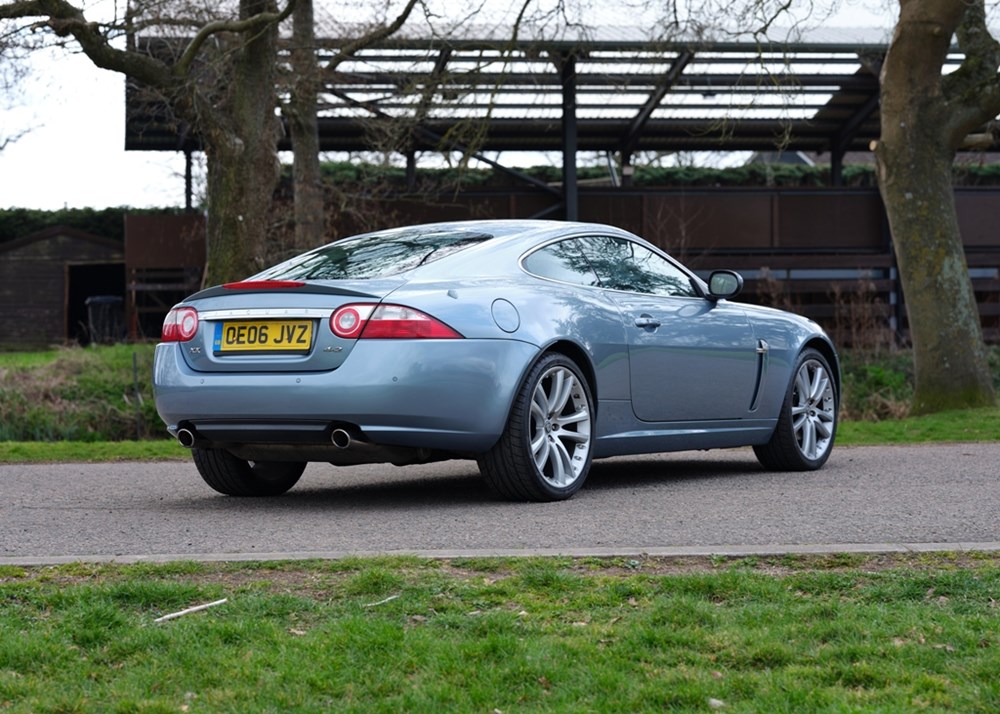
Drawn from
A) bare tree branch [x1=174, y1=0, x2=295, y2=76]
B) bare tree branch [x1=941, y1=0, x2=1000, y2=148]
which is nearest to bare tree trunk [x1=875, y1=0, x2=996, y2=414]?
bare tree branch [x1=941, y1=0, x2=1000, y2=148]

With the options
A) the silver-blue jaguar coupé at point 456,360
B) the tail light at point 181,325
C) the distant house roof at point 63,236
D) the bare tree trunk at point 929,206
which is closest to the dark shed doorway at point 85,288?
the distant house roof at point 63,236

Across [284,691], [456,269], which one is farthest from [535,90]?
[284,691]

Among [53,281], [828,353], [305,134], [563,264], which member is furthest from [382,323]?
[53,281]

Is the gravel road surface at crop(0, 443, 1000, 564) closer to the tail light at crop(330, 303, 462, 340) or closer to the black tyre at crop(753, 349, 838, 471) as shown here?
the black tyre at crop(753, 349, 838, 471)

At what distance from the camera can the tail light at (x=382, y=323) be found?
20.8 feet

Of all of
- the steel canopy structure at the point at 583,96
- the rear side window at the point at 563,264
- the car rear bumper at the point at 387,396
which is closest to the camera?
the car rear bumper at the point at 387,396

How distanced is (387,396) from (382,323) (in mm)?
337

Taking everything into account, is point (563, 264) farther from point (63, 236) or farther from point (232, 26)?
point (63, 236)

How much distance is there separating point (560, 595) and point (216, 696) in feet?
4.14

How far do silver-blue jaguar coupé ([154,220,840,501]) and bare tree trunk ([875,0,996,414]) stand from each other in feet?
24.6

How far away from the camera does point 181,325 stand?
6.89 meters

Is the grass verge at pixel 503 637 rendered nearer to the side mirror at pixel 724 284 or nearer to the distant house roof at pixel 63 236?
the side mirror at pixel 724 284

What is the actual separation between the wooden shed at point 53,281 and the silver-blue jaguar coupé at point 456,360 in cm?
2198

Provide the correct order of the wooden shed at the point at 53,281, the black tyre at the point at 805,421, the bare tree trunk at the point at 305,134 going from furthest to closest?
the wooden shed at the point at 53,281 < the bare tree trunk at the point at 305,134 < the black tyre at the point at 805,421
